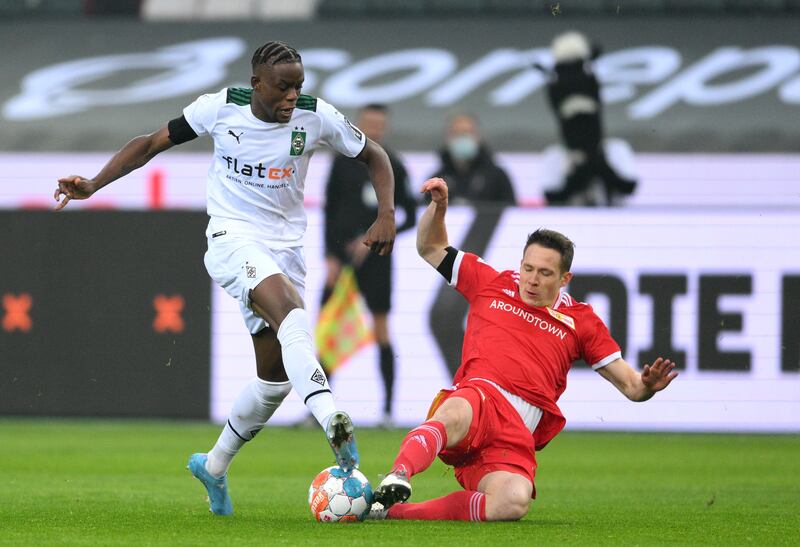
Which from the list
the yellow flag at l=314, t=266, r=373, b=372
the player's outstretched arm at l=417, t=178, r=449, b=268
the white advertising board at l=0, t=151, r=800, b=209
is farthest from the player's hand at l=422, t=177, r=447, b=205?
the white advertising board at l=0, t=151, r=800, b=209

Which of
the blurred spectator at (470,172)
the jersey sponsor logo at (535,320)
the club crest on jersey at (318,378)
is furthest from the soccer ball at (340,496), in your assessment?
the blurred spectator at (470,172)

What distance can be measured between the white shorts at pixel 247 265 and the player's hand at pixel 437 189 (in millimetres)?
681

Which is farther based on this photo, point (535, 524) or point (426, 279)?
point (426, 279)

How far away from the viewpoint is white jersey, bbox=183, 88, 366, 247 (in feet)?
20.8

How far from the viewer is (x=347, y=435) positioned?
541 cm

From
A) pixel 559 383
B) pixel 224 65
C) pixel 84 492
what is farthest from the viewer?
pixel 224 65

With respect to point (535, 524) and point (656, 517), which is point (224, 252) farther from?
point (656, 517)

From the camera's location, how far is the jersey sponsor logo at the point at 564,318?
6.32 m

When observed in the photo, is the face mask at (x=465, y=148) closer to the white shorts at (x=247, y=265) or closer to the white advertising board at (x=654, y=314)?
the white advertising board at (x=654, y=314)

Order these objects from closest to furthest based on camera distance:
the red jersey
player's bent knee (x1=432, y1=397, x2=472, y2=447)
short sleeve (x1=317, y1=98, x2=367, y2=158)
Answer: player's bent knee (x1=432, y1=397, x2=472, y2=447) → the red jersey → short sleeve (x1=317, y1=98, x2=367, y2=158)

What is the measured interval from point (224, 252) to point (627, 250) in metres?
6.35

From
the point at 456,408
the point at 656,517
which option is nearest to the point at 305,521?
the point at 456,408

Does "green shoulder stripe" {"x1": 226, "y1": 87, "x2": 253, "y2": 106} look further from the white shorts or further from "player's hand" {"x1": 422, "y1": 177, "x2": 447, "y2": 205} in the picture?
"player's hand" {"x1": 422, "y1": 177, "x2": 447, "y2": 205}

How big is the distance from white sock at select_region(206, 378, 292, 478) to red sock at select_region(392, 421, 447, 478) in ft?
2.81
